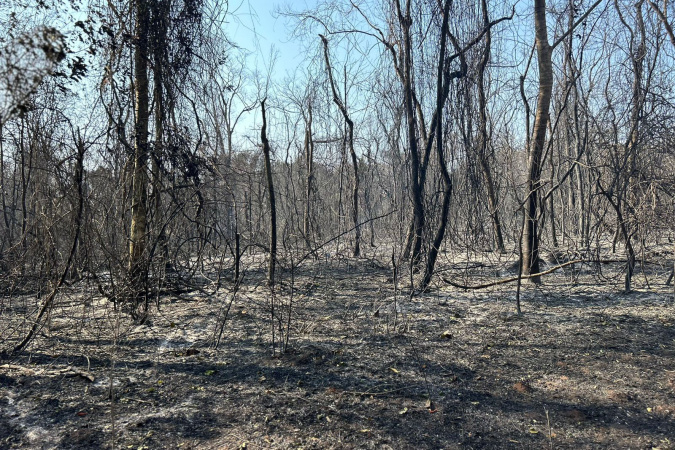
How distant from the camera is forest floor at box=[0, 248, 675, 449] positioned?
2402mm

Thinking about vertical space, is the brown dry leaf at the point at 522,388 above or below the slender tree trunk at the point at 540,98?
below

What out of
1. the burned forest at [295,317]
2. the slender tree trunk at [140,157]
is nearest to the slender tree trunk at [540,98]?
the burned forest at [295,317]

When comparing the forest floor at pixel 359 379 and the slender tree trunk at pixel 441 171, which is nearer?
the forest floor at pixel 359 379

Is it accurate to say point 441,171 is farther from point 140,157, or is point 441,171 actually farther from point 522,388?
point 140,157

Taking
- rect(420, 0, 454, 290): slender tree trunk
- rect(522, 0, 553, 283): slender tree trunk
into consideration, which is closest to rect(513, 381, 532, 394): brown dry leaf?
rect(420, 0, 454, 290): slender tree trunk

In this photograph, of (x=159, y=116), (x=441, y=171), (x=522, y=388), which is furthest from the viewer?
(x=441, y=171)

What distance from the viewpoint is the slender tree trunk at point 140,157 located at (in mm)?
4281

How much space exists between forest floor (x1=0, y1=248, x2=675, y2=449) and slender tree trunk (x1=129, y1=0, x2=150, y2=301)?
1.96 feet

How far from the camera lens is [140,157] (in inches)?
173

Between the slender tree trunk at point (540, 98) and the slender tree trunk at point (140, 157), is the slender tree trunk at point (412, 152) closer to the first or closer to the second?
the slender tree trunk at point (540, 98)

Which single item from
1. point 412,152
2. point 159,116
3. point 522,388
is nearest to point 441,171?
point 412,152

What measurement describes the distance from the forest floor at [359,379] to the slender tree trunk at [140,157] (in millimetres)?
597

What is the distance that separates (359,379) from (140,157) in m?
3.04

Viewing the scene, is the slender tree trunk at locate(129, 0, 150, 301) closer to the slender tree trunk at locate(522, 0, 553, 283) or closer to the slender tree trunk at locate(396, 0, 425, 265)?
the slender tree trunk at locate(396, 0, 425, 265)
